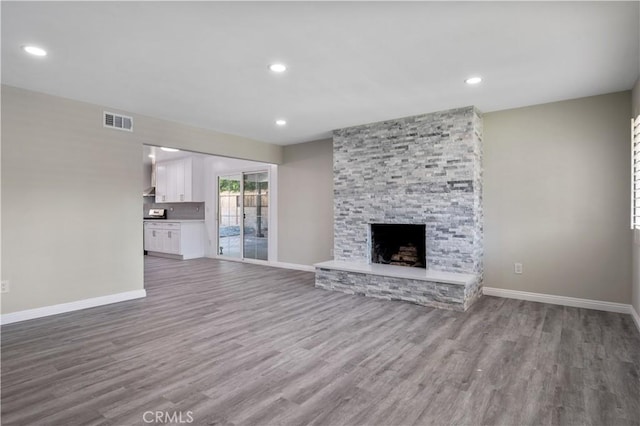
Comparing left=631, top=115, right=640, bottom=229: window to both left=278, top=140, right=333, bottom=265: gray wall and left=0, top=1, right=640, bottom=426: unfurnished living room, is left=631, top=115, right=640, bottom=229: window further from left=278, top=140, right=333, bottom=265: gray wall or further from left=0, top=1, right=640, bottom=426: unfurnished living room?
left=278, top=140, right=333, bottom=265: gray wall

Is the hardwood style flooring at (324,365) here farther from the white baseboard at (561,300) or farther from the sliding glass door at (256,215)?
the sliding glass door at (256,215)

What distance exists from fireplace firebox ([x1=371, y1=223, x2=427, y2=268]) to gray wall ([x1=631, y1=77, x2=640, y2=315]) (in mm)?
2296

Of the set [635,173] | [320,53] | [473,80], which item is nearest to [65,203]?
[320,53]

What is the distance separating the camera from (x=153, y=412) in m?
1.91

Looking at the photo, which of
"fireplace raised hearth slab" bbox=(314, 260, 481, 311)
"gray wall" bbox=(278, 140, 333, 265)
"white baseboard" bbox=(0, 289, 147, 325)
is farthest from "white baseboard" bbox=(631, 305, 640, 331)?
"white baseboard" bbox=(0, 289, 147, 325)

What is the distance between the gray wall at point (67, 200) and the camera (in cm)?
350

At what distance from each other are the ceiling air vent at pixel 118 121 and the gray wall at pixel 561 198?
192 inches

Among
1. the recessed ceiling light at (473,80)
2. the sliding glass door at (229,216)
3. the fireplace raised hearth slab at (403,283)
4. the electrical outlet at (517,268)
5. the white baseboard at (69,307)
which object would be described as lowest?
the white baseboard at (69,307)

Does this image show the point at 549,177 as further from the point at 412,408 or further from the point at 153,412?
the point at 153,412

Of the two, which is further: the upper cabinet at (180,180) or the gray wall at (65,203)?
the upper cabinet at (180,180)

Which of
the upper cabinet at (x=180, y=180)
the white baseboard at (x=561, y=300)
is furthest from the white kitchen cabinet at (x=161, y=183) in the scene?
the white baseboard at (x=561, y=300)

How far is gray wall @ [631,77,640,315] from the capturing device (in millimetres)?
3294

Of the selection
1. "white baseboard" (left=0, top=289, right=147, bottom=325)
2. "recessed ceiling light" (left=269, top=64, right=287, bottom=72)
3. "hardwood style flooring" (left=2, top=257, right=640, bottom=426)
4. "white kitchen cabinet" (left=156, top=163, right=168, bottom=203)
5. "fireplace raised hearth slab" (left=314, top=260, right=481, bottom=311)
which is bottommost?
"hardwood style flooring" (left=2, top=257, right=640, bottom=426)

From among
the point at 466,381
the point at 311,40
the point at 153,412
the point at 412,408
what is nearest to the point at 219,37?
the point at 311,40
